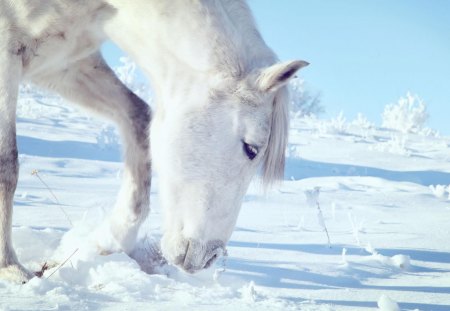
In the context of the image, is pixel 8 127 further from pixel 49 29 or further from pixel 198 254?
pixel 198 254

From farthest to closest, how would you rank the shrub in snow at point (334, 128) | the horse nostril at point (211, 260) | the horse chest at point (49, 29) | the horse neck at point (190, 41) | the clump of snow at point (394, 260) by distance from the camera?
the shrub in snow at point (334, 128) < the clump of snow at point (394, 260) < the horse chest at point (49, 29) < the horse neck at point (190, 41) < the horse nostril at point (211, 260)

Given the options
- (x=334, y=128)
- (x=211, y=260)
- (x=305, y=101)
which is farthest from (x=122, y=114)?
(x=305, y=101)

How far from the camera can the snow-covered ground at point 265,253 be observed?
198 centimetres

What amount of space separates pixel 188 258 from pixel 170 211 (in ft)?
0.85

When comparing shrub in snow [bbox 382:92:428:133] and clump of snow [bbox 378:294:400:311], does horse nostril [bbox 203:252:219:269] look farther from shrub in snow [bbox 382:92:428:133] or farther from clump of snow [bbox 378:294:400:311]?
shrub in snow [bbox 382:92:428:133]

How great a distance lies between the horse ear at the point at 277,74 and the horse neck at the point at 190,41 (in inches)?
5.4

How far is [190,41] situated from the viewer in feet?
8.00

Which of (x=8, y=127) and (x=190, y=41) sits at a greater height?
(x=190, y=41)

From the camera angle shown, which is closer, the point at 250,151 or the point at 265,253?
the point at 250,151

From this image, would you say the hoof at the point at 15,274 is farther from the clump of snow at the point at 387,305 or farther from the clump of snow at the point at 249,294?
the clump of snow at the point at 387,305

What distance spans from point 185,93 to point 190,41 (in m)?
0.25

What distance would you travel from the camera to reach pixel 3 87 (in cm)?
246

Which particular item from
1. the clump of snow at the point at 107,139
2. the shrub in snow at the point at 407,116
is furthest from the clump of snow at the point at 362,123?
the clump of snow at the point at 107,139

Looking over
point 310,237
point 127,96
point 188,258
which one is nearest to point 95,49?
point 127,96
